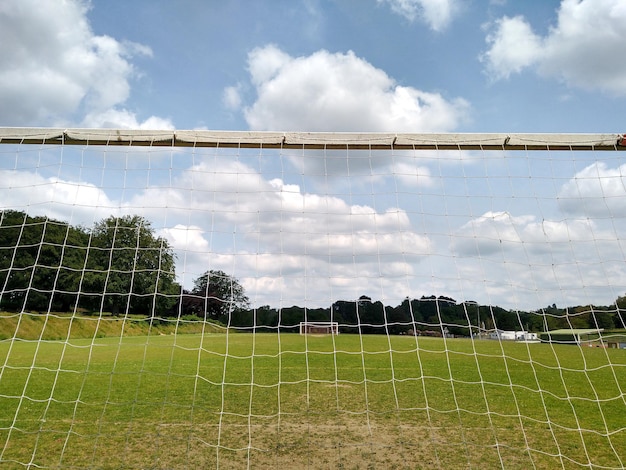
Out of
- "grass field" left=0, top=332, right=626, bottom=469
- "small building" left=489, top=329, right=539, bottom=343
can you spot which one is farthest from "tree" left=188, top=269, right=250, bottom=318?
"small building" left=489, top=329, right=539, bottom=343

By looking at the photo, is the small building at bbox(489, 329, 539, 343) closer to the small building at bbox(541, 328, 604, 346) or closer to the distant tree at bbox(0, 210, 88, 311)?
the small building at bbox(541, 328, 604, 346)

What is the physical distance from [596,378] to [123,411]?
836 cm

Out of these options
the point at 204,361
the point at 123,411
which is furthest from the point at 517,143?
the point at 204,361

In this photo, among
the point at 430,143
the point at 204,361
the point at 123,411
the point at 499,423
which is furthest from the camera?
the point at 204,361

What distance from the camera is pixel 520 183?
459 cm

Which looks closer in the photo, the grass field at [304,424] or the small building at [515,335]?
the grass field at [304,424]

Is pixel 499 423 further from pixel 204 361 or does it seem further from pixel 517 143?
pixel 204 361

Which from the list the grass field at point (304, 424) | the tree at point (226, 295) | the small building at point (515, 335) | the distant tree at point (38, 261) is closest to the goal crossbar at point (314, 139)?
the tree at point (226, 295)

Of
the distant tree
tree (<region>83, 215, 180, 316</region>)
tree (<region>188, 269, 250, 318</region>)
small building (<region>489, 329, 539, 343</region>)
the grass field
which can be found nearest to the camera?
the grass field

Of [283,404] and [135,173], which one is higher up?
[135,173]

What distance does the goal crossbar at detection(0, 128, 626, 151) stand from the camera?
170 inches

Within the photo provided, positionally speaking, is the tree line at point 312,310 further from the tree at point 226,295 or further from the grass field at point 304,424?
the grass field at point 304,424

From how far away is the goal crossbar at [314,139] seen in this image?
433 cm

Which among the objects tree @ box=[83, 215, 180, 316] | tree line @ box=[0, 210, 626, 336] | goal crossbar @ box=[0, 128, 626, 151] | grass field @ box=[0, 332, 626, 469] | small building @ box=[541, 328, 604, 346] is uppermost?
tree @ box=[83, 215, 180, 316]
